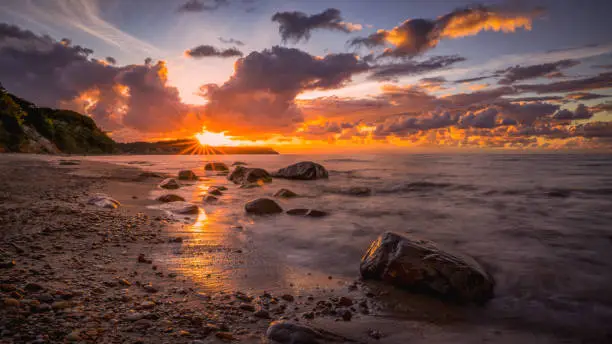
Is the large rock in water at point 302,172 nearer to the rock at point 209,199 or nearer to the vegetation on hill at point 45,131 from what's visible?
the rock at point 209,199

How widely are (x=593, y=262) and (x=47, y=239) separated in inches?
376

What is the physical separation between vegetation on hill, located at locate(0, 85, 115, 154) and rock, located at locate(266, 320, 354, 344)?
144 ft

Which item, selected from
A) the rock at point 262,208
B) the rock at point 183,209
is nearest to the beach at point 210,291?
the rock at point 183,209

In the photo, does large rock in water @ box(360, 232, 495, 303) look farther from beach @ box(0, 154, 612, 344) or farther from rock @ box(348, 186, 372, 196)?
rock @ box(348, 186, 372, 196)

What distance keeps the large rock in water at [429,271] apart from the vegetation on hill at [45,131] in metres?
43.9

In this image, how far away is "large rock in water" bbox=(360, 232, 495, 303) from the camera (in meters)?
3.73

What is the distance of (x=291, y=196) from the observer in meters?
12.7

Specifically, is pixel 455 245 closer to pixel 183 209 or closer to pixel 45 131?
pixel 183 209

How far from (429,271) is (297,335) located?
212cm

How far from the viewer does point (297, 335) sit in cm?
257

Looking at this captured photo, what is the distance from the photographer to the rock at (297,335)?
8.37ft

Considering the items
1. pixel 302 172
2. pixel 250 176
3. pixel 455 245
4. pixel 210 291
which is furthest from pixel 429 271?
pixel 302 172

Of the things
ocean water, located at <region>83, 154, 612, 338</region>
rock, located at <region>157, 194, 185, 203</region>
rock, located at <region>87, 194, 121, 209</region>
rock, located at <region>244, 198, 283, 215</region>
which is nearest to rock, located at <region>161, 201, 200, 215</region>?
ocean water, located at <region>83, 154, 612, 338</region>

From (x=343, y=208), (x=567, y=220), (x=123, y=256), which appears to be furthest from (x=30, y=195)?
(x=567, y=220)
